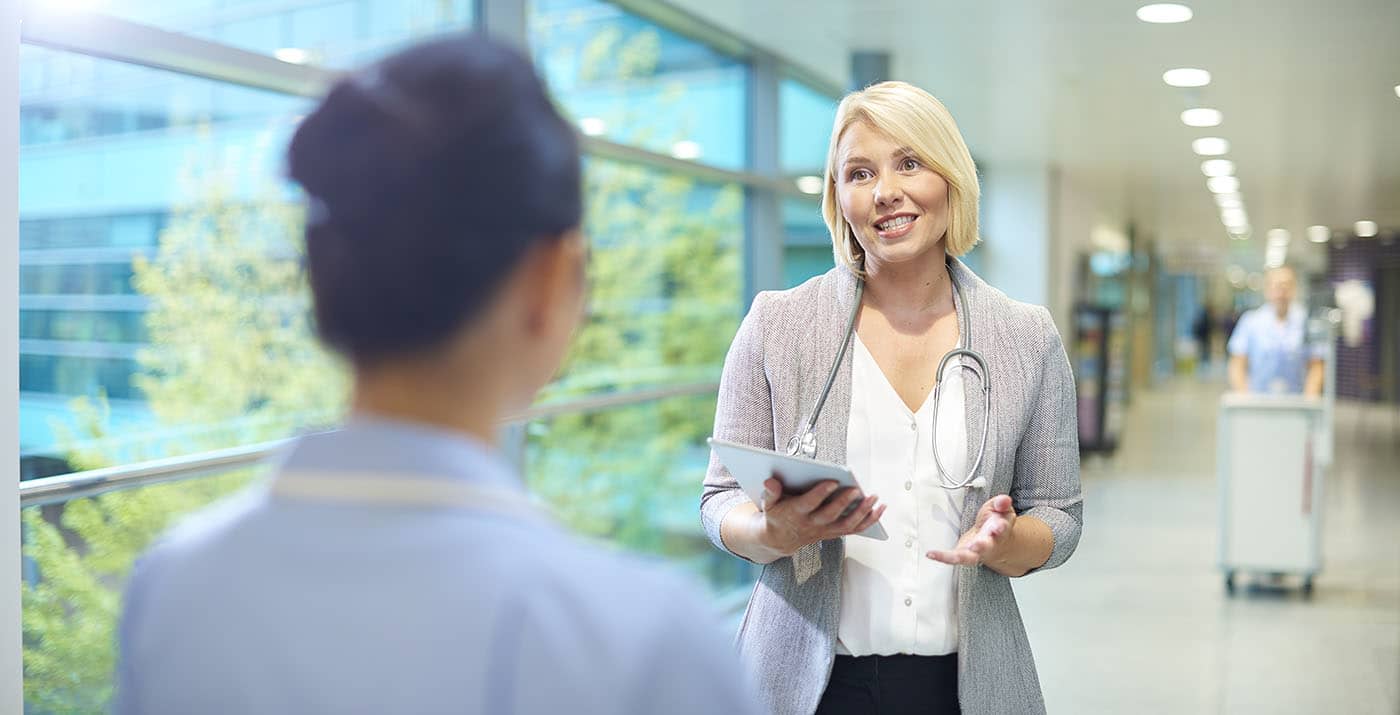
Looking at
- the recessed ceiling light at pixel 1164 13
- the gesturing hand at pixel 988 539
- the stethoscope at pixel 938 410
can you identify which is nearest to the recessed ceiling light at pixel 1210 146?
the recessed ceiling light at pixel 1164 13

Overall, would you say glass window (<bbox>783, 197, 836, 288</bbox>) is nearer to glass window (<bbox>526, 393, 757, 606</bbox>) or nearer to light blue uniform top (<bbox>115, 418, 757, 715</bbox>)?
glass window (<bbox>526, 393, 757, 606</bbox>)

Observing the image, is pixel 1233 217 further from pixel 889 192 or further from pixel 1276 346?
pixel 889 192

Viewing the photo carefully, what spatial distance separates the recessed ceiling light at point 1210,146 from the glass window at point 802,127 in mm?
3983

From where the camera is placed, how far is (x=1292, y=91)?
8602mm

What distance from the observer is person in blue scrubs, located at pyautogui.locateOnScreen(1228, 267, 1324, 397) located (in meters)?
8.45

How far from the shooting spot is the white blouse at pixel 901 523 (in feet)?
5.54

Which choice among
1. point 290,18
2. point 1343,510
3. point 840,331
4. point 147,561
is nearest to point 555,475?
point 290,18

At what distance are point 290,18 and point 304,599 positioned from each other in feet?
13.0

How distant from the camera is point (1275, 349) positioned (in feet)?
27.9

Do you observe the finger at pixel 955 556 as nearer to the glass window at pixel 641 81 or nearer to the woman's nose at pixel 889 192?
the woman's nose at pixel 889 192

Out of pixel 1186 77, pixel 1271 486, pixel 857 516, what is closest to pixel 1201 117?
pixel 1186 77

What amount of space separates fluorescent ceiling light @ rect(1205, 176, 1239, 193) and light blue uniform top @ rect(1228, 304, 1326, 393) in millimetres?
6679

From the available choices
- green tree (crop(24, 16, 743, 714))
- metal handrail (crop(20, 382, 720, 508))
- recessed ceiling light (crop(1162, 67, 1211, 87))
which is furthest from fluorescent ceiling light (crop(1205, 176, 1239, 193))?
metal handrail (crop(20, 382, 720, 508))

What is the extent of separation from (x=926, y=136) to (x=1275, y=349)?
7.63 m
